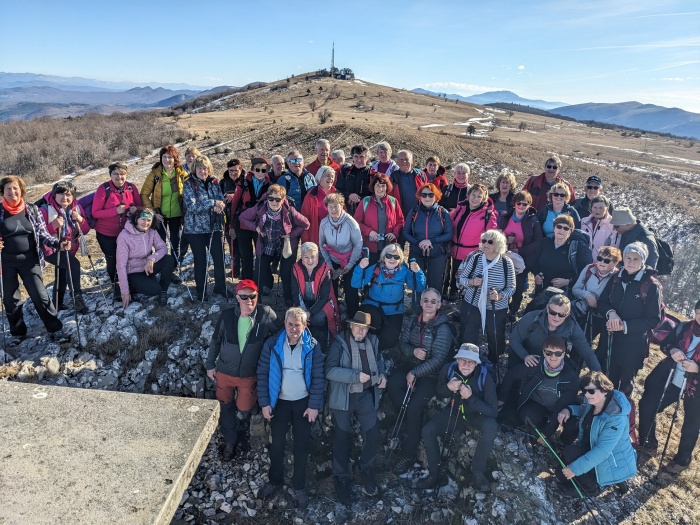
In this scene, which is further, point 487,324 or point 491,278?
point 487,324

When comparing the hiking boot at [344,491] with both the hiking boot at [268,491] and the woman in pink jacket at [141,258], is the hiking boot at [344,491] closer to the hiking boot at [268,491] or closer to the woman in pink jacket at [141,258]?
the hiking boot at [268,491]

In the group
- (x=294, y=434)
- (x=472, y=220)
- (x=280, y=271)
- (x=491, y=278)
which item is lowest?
(x=294, y=434)

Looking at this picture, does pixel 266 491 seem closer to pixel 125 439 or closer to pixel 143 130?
pixel 125 439

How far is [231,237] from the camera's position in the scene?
8.51m

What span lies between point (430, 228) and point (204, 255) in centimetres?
434

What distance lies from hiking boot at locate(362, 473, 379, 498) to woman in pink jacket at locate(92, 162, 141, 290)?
5.96m

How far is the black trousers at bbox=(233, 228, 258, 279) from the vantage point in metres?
8.05

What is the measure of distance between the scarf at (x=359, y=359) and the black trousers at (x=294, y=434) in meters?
0.77

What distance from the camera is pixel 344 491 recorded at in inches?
239

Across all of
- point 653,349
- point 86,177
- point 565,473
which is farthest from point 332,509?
point 86,177

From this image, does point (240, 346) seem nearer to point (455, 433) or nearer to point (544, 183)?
point (455, 433)

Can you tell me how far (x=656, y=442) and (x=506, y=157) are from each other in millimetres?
26996

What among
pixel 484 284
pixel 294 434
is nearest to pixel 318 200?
pixel 484 284

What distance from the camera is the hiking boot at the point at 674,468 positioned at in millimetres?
6316
